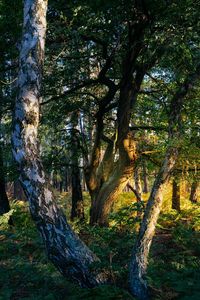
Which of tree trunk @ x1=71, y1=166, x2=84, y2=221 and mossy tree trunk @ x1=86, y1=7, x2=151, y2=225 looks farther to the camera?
tree trunk @ x1=71, y1=166, x2=84, y2=221

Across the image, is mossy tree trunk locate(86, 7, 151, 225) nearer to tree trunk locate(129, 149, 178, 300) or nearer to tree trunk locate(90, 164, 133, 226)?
tree trunk locate(90, 164, 133, 226)

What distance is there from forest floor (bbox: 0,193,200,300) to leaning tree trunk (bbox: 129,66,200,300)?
6.3 inches

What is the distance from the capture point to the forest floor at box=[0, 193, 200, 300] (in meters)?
5.21

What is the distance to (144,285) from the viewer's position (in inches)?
217

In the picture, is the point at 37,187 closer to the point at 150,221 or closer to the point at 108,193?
the point at 150,221

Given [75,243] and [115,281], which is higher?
[75,243]

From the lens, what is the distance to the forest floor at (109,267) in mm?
5211

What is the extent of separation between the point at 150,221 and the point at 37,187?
1.84 meters

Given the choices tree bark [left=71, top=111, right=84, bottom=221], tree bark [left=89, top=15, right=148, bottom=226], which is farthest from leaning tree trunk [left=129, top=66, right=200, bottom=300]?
tree bark [left=71, top=111, right=84, bottom=221]

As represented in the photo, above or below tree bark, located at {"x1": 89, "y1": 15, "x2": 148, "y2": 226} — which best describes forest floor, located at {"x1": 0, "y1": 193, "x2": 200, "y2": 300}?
below

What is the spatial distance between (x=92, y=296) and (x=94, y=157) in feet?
25.6

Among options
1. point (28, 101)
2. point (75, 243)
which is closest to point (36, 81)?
point (28, 101)

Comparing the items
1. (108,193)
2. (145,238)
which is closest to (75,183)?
(108,193)

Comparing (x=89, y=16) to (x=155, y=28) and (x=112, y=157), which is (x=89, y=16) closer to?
(x=155, y=28)
